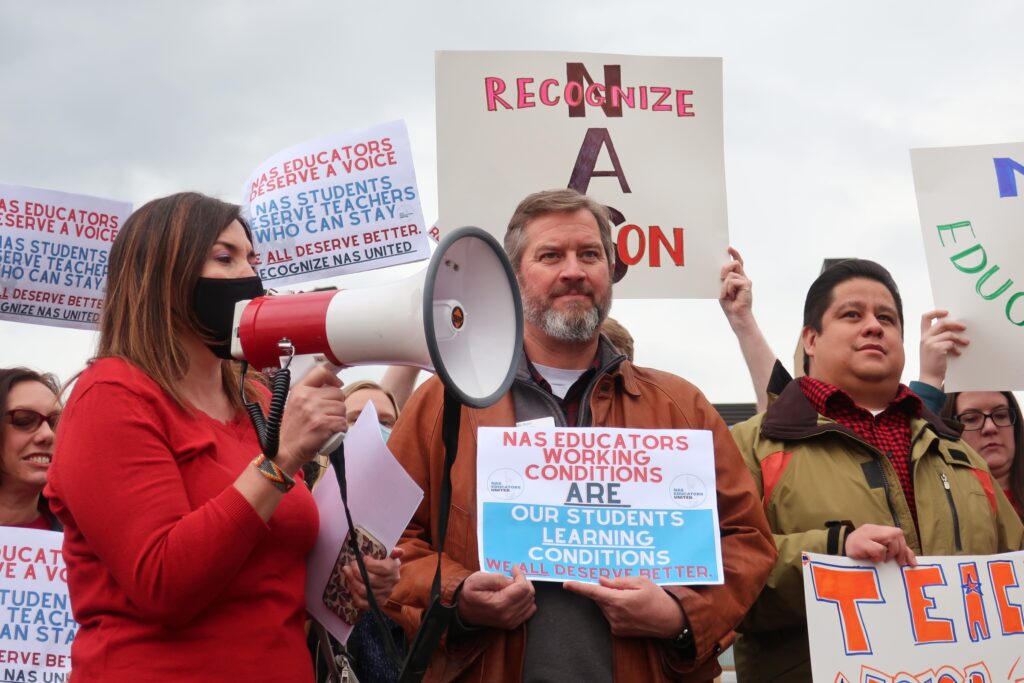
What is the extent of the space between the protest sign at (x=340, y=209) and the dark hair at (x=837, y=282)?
1.86 meters

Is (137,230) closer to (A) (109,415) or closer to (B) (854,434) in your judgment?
(A) (109,415)

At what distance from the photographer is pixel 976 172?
15.1 feet

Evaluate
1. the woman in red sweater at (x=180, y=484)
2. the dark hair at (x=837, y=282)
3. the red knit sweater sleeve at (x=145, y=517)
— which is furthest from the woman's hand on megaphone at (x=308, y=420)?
the dark hair at (x=837, y=282)

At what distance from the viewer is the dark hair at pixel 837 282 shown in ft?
13.3

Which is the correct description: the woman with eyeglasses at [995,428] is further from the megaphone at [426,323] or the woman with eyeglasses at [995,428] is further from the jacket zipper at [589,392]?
the megaphone at [426,323]

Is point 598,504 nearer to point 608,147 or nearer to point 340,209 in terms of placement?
point 608,147

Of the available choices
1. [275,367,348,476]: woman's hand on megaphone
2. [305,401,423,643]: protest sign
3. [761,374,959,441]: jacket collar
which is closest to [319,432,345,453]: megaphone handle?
[275,367,348,476]: woman's hand on megaphone

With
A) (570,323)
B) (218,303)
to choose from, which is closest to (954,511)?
(570,323)

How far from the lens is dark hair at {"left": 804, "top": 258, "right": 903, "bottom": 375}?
13.3 ft

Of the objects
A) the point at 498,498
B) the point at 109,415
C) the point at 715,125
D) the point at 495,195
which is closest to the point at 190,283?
the point at 109,415

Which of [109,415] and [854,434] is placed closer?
[109,415]

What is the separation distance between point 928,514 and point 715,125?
1.92 meters

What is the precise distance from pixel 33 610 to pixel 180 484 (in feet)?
6.49

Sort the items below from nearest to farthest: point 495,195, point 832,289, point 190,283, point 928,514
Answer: point 190,283 → point 928,514 → point 832,289 → point 495,195
